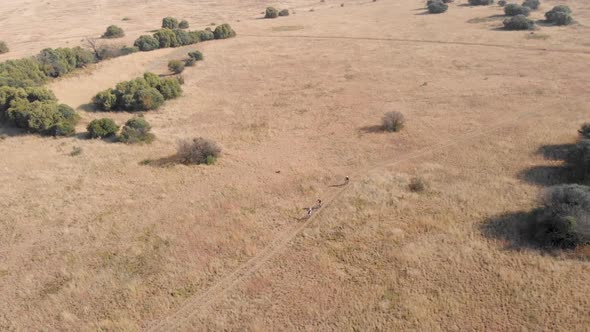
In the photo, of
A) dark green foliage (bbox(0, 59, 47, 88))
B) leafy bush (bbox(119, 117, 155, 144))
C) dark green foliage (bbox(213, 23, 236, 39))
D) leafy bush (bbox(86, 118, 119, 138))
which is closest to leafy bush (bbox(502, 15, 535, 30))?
dark green foliage (bbox(213, 23, 236, 39))

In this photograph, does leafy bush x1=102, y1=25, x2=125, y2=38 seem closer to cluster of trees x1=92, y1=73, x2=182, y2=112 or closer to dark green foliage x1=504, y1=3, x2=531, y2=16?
cluster of trees x1=92, y1=73, x2=182, y2=112

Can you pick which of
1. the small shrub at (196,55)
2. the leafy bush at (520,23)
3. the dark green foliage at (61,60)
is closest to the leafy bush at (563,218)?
the small shrub at (196,55)

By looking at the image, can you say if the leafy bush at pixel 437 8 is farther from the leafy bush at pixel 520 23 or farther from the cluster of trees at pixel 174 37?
the cluster of trees at pixel 174 37

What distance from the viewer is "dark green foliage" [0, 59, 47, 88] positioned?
45.1 metres

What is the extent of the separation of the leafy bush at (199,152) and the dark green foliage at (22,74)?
1139 inches

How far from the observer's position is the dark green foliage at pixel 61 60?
53219 millimetres

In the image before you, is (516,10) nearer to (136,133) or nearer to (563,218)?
(563,218)

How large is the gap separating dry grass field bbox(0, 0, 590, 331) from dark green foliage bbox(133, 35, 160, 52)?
14122 millimetres

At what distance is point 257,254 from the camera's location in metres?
22.4

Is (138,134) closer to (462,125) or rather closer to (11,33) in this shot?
(462,125)

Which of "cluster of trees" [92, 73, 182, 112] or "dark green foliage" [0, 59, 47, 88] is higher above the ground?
"dark green foliage" [0, 59, 47, 88]

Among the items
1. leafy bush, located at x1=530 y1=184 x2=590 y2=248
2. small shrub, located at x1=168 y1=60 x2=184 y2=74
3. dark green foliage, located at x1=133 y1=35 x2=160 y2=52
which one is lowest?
leafy bush, located at x1=530 y1=184 x2=590 y2=248

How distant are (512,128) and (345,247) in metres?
23.9

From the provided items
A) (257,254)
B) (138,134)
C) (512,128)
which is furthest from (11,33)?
(512,128)
